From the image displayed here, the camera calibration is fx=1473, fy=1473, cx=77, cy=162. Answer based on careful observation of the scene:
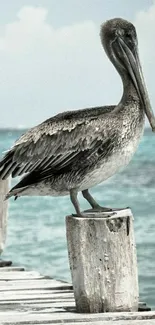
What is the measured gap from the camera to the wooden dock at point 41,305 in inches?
297

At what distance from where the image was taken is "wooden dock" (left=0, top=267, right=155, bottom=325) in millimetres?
7551

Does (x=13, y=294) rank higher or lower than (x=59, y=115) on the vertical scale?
lower

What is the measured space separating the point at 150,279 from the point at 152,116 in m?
12.2

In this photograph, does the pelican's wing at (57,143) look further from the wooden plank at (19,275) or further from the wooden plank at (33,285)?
the wooden plank at (19,275)

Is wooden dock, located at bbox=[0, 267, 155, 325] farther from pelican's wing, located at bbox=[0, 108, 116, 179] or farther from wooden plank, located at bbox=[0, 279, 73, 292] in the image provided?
pelican's wing, located at bbox=[0, 108, 116, 179]

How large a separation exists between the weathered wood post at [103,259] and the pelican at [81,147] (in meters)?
0.12

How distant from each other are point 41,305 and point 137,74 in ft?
4.73

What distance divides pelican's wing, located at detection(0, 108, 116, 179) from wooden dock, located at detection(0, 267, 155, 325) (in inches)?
29.9

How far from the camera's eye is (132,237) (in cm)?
767

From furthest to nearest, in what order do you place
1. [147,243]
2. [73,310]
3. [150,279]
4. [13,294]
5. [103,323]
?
[147,243], [150,279], [13,294], [73,310], [103,323]

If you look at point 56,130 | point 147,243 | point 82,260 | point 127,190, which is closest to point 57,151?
point 56,130

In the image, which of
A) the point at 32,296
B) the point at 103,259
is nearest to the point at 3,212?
the point at 32,296

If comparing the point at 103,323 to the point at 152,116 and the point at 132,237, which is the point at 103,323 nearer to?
the point at 132,237

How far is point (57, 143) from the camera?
7.84 m
